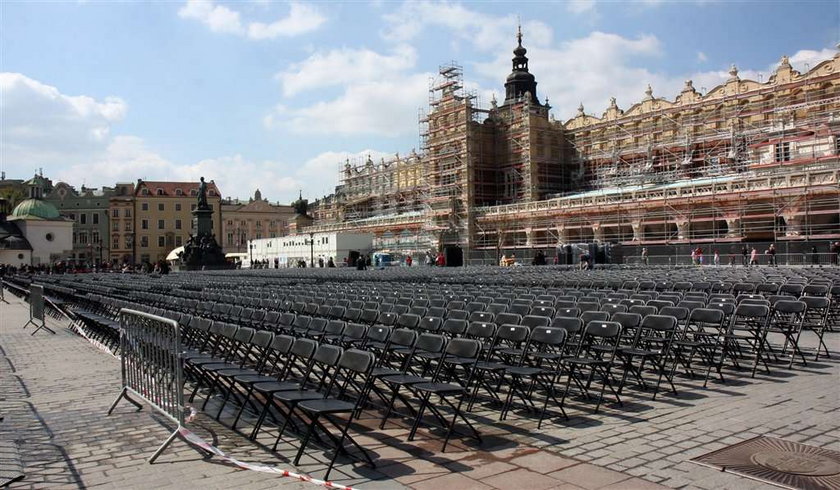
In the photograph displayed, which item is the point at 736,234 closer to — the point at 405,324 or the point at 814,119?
the point at 814,119

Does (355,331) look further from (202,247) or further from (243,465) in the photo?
(202,247)

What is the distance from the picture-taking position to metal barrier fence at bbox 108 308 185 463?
5.62 m

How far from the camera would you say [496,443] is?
18.5 feet

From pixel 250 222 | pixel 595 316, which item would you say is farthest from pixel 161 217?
pixel 595 316

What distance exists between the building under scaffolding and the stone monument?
59.9 feet

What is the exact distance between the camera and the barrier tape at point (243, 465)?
4.70m

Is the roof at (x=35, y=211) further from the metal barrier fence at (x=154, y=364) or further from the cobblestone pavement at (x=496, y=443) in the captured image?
the metal barrier fence at (x=154, y=364)

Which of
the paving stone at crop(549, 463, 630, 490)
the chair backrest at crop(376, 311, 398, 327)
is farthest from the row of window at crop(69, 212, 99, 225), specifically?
the paving stone at crop(549, 463, 630, 490)

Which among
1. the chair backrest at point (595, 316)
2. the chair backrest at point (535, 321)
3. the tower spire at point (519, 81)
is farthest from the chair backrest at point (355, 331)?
the tower spire at point (519, 81)

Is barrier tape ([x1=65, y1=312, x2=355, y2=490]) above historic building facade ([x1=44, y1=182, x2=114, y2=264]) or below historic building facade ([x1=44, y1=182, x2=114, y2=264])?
below

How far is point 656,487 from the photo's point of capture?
447 centimetres

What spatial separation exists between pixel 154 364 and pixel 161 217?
92437 millimetres

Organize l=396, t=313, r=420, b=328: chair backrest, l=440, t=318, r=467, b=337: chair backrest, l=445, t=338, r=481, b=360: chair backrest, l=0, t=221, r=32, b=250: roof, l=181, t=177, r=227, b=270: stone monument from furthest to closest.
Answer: l=0, t=221, r=32, b=250: roof
l=181, t=177, r=227, b=270: stone monument
l=396, t=313, r=420, b=328: chair backrest
l=440, t=318, r=467, b=337: chair backrest
l=445, t=338, r=481, b=360: chair backrest

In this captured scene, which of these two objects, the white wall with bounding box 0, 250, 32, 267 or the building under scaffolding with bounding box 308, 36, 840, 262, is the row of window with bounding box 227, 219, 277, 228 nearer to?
the building under scaffolding with bounding box 308, 36, 840, 262
